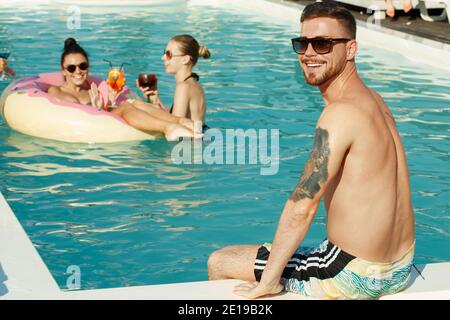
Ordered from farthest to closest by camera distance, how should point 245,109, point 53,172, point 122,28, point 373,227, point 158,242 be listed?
1. point 122,28
2. point 245,109
3. point 53,172
4. point 158,242
5. point 373,227

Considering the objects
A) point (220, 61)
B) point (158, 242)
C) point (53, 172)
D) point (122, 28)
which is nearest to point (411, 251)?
point (158, 242)

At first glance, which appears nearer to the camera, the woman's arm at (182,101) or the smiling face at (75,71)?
A: the woman's arm at (182,101)

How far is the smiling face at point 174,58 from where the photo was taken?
8.16 metres

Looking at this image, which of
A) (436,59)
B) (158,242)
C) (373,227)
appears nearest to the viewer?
(373,227)

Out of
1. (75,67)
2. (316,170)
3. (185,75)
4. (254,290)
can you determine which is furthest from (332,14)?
(75,67)

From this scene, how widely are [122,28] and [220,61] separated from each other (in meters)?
3.30

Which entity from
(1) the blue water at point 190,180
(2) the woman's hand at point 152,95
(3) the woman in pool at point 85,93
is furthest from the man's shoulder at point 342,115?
(2) the woman's hand at point 152,95

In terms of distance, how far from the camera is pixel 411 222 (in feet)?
13.0

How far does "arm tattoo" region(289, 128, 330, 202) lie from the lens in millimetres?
3713

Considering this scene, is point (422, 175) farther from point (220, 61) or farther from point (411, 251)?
point (220, 61)

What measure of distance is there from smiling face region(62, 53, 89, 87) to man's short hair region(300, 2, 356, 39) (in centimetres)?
489

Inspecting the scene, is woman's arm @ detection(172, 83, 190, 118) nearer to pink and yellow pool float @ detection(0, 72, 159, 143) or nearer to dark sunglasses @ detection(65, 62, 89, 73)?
pink and yellow pool float @ detection(0, 72, 159, 143)

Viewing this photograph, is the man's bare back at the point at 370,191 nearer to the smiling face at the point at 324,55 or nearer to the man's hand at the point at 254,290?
the smiling face at the point at 324,55

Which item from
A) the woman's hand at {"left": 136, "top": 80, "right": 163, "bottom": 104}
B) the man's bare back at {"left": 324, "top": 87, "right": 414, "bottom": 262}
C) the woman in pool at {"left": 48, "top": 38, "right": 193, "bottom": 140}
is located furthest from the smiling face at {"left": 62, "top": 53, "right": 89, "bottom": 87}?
the man's bare back at {"left": 324, "top": 87, "right": 414, "bottom": 262}
